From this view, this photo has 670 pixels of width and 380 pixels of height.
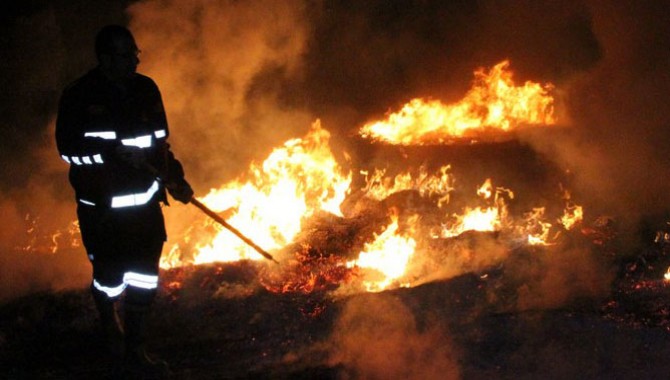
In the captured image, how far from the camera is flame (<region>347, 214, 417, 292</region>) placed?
5.36 m

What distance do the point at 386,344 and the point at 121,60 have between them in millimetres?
2789

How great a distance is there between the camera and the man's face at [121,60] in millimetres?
3314

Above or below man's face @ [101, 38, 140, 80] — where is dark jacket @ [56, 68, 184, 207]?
below

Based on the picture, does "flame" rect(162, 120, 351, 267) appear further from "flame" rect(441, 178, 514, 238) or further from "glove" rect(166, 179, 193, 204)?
"glove" rect(166, 179, 193, 204)

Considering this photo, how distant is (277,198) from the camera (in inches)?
265

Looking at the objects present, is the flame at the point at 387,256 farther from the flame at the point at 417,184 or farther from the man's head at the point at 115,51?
the man's head at the point at 115,51

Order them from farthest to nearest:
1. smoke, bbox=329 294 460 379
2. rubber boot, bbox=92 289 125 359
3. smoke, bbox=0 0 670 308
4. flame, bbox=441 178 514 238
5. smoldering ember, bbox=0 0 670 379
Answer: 1. smoke, bbox=0 0 670 308
2. flame, bbox=441 178 514 238
3. smoldering ember, bbox=0 0 670 379
4. rubber boot, bbox=92 289 125 359
5. smoke, bbox=329 294 460 379

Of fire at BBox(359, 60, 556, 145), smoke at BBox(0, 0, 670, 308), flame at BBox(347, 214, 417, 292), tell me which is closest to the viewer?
flame at BBox(347, 214, 417, 292)

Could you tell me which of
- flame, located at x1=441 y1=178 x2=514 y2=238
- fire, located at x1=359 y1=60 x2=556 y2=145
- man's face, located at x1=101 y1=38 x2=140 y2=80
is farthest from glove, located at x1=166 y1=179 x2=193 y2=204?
fire, located at x1=359 y1=60 x2=556 y2=145

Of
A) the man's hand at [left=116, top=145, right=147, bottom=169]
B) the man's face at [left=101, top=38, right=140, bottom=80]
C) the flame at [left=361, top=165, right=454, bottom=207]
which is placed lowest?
the man's hand at [left=116, top=145, right=147, bottom=169]

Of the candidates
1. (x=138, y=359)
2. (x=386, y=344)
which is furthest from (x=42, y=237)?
(x=386, y=344)

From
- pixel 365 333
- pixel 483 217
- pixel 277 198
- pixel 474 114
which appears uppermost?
pixel 474 114

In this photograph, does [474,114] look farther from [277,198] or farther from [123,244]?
[123,244]

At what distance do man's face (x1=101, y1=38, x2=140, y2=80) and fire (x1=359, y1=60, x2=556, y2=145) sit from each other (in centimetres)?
504
